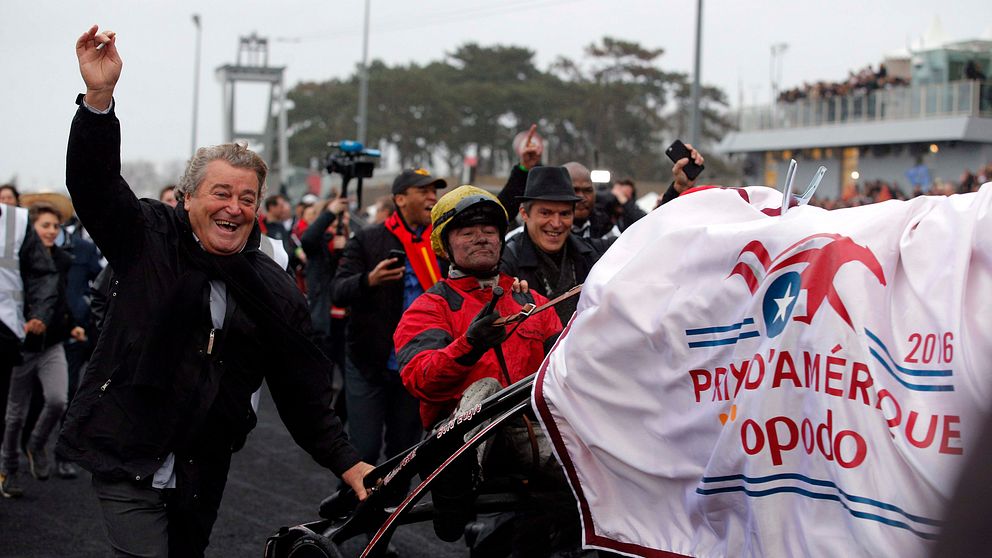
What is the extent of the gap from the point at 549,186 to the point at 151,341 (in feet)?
8.97

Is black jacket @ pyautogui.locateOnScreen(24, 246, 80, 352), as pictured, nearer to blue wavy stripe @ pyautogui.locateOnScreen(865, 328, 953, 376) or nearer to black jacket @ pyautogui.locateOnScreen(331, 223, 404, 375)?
black jacket @ pyautogui.locateOnScreen(331, 223, 404, 375)

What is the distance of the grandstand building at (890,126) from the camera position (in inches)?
1093

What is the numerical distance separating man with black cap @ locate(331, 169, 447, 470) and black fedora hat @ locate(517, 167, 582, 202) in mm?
941

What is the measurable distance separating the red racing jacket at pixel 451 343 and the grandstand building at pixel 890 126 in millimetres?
19486

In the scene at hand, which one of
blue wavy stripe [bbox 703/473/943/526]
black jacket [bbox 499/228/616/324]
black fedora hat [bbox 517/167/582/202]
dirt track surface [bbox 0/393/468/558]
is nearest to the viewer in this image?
blue wavy stripe [bbox 703/473/943/526]

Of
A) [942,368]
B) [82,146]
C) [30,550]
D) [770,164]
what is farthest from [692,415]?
[770,164]

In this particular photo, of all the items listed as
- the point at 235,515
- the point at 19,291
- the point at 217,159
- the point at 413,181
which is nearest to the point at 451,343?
the point at 217,159

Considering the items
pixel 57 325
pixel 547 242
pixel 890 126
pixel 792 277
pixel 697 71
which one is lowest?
pixel 57 325

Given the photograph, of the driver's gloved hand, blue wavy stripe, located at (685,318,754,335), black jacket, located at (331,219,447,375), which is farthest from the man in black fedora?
blue wavy stripe, located at (685,318,754,335)

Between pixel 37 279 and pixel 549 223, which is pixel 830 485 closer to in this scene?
pixel 549 223

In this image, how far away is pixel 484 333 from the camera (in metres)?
3.80

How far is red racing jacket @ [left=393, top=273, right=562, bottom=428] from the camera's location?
13.7 feet

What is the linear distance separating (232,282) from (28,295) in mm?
4374

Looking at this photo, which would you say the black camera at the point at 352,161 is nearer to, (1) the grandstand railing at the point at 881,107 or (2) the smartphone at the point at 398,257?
(2) the smartphone at the point at 398,257
